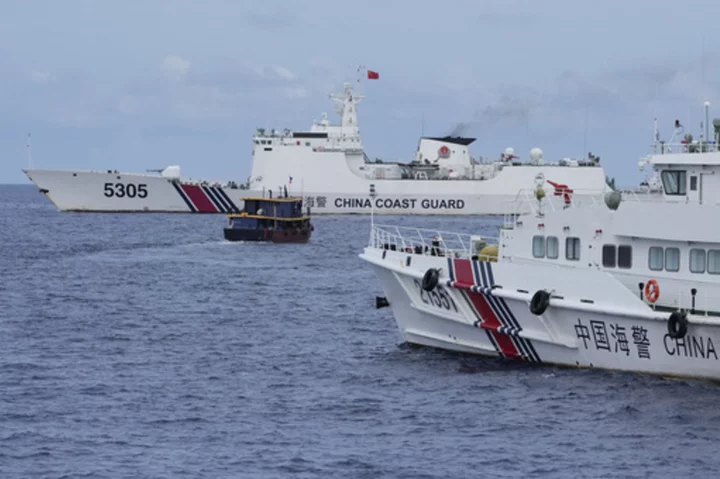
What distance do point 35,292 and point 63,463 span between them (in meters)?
21.6

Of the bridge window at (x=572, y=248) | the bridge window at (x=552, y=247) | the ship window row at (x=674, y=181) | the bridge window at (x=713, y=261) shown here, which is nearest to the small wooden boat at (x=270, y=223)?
the bridge window at (x=552, y=247)

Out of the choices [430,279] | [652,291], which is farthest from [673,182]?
[430,279]

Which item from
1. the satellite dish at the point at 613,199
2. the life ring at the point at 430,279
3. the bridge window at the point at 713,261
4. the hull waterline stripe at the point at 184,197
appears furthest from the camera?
the hull waterline stripe at the point at 184,197

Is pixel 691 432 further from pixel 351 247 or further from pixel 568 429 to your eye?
pixel 351 247

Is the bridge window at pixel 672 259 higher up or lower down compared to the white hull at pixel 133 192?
lower down

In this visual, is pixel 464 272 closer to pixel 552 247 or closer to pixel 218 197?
pixel 552 247

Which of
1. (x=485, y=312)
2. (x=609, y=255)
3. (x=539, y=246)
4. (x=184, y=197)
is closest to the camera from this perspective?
(x=609, y=255)

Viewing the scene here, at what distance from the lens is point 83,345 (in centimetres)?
2822

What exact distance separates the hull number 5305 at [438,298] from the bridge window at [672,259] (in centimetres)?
433

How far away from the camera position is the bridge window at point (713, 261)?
867 inches

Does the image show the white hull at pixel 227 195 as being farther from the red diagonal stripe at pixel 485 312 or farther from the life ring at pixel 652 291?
the life ring at pixel 652 291

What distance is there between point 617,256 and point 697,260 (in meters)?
1.49

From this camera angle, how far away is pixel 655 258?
22.7m

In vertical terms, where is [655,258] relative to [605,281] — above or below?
above
